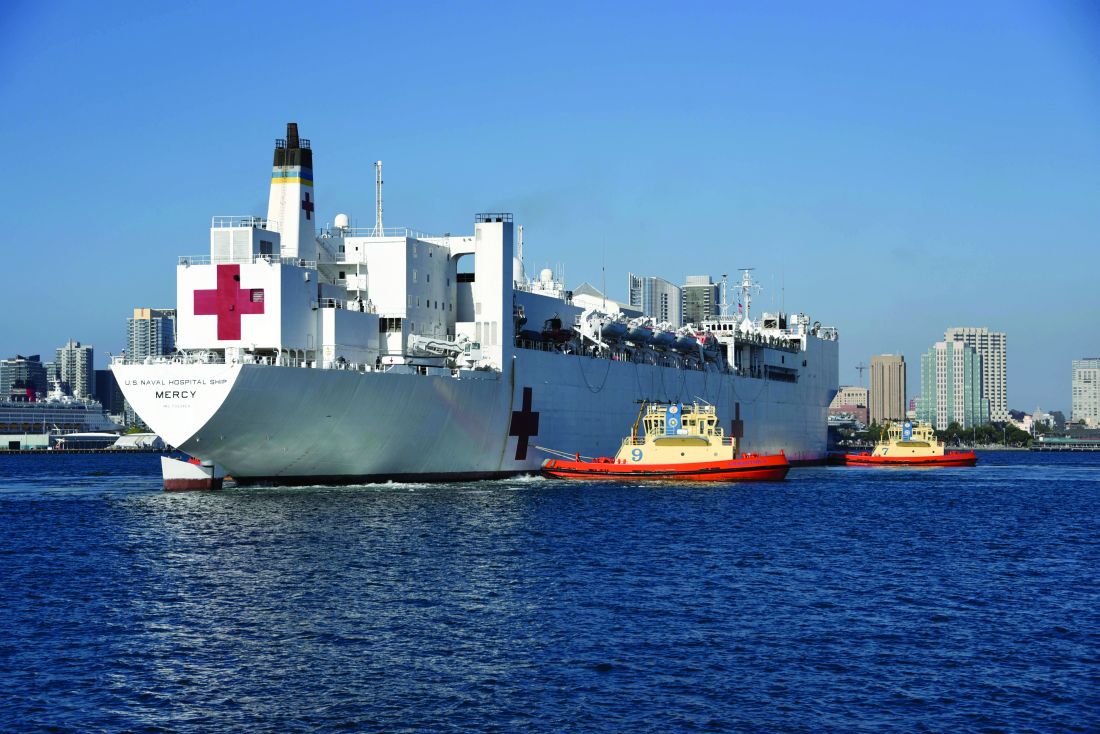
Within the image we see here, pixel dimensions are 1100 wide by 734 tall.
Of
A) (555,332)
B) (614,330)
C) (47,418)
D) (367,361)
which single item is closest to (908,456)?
(614,330)

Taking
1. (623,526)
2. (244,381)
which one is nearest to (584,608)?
(623,526)

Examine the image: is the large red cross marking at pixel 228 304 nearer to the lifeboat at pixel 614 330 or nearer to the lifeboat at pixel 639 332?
the lifeboat at pixel 614 330

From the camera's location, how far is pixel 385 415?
41062 millimetres

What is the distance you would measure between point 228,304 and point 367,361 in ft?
17.4

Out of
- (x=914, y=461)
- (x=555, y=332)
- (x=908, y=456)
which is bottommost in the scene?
(x=914, y=461)

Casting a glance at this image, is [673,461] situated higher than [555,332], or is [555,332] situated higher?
[555,332]

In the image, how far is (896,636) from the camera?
18.8 metres

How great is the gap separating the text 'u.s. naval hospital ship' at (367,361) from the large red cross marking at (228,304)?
0.04 meters

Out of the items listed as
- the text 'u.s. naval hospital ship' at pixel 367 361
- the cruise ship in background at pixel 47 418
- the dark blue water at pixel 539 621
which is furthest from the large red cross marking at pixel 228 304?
the cruise ship in background at pixel 47 418

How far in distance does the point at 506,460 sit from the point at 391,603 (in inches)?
1076

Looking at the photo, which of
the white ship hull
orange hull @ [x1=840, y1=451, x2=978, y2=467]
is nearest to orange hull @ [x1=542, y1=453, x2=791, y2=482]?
the white ship hull

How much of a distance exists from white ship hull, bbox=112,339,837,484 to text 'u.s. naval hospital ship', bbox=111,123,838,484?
0.06m

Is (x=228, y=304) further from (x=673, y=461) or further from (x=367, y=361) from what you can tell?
(x=673, y=461)

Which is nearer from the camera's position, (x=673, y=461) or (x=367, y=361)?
(x=367, y=361)
